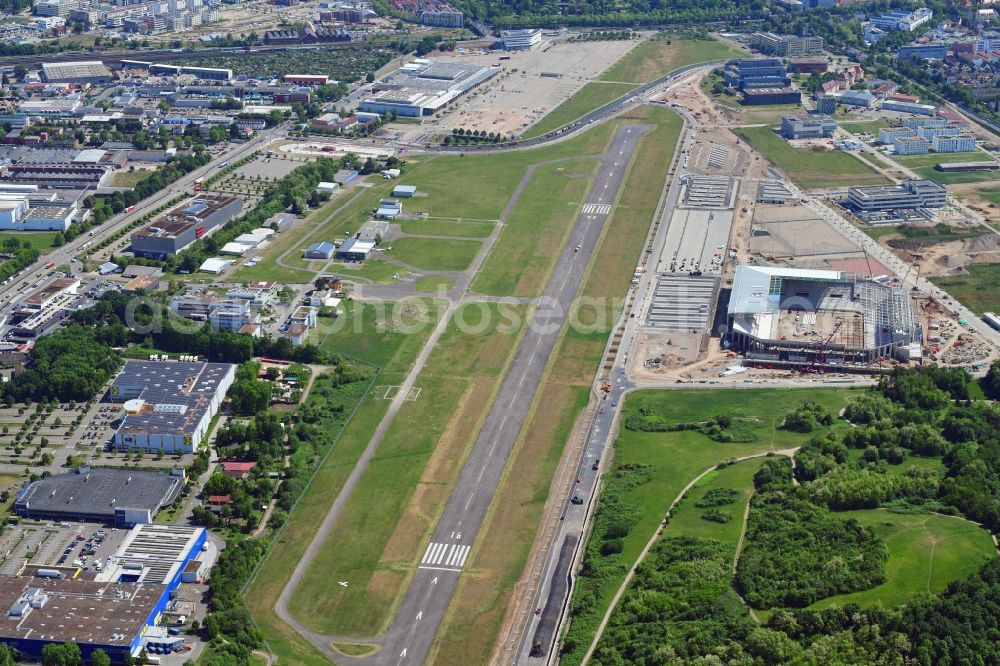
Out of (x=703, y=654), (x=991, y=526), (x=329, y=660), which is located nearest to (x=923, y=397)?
(x=991, y=526)

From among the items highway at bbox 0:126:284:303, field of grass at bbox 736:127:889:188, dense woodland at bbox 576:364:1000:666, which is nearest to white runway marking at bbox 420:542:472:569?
dense woodland at bbox 576:364:1000:666

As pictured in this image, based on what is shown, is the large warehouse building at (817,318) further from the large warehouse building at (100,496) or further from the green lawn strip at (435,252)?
the large warehouse building at (100,496)

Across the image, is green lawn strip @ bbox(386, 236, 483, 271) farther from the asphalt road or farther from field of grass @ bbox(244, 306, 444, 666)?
field of grass @ bbox(244, 306, 444, 666)

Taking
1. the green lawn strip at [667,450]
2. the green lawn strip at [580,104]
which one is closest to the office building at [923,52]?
the green lawn strip at [580,104]

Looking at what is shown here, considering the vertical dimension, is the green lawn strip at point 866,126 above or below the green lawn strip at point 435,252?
above

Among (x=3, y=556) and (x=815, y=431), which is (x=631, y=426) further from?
(x=3, y=556)
